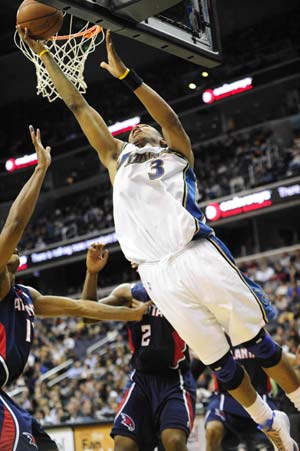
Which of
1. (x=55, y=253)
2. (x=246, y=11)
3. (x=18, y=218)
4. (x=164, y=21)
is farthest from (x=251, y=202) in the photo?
(x=18, y=218)

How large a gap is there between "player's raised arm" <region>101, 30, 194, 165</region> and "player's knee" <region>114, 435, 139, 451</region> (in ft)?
7.07

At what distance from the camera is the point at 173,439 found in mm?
5734

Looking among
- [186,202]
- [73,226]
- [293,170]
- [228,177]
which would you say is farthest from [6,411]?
[73,226]

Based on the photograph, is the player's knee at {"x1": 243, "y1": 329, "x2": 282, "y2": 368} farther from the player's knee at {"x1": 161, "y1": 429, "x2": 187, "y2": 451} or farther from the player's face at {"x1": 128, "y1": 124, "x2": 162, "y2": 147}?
the player's face at {"x1": 128, "y1": 124, "x2": 162, "y2": 147}

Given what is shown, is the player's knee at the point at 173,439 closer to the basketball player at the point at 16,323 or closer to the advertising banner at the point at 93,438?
the basketball player at the point at 16,323

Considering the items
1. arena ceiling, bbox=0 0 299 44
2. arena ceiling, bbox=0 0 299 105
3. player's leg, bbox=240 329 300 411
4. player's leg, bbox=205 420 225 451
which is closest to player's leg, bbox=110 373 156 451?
player's leg, bbox=205 420 225 451

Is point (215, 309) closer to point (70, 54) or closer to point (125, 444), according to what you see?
point (125, 444)

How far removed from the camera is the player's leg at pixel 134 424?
5855 mm

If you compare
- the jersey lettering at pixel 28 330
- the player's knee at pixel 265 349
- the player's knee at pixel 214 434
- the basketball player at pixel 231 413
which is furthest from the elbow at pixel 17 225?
the player's knee at pixel 214 434

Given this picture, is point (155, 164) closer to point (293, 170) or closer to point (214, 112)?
point (293, 170)

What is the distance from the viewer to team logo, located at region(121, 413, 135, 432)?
5898mm

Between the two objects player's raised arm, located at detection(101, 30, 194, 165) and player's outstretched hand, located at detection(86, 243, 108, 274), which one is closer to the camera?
player's raised arm, located at detection(101, 30, 194, 165)

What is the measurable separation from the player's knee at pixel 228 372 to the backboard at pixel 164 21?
7.51 ft

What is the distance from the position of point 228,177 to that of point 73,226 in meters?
5.14
